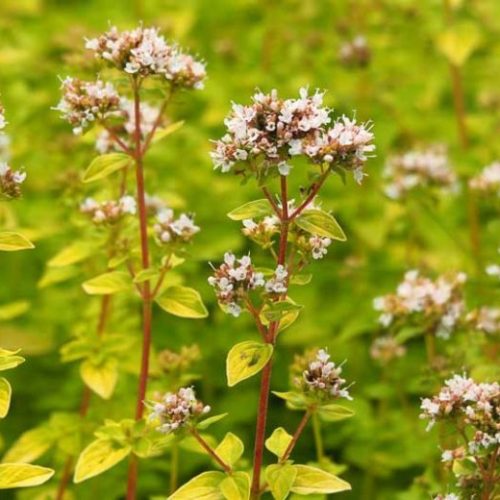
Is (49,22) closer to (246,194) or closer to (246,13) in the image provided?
(246,13)

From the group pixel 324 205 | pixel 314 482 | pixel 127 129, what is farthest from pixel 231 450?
pixel 324 205

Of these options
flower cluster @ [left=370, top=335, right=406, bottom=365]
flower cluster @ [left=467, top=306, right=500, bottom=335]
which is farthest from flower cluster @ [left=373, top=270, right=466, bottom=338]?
flower cluster @ [left=370, top=335, right=406, bottom=365]

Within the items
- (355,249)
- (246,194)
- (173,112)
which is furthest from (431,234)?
(173,112)

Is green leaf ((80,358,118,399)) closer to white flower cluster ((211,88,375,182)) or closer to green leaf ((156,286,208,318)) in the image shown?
green leaf ((156,286,208,318))

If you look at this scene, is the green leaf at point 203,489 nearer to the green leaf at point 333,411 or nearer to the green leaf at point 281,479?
the green leaf at point 281,479

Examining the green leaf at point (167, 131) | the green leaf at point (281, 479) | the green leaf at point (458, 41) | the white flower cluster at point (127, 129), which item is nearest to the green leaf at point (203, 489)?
the green leaf at point (281, 479)

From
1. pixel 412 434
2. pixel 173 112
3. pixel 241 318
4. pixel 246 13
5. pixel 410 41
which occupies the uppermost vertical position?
pixel 246 13
